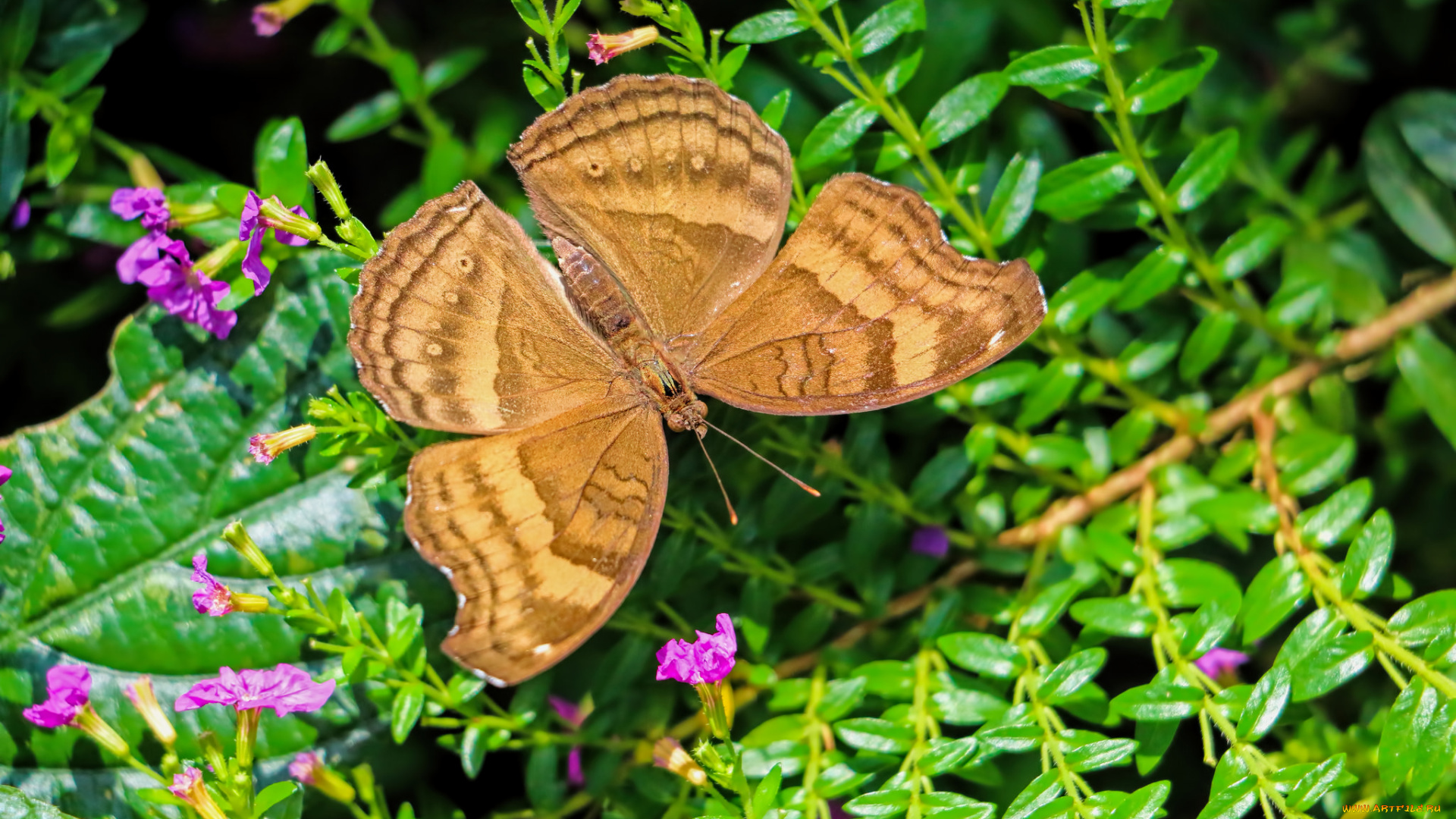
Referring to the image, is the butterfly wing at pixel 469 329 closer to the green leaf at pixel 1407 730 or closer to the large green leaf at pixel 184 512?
the large green leaf at pixel 184 512

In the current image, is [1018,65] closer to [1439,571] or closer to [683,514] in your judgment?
[683,514]

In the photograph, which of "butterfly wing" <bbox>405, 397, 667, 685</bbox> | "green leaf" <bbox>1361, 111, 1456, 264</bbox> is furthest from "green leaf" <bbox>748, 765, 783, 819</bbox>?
"green leaf" <bbox>1361, 111, 1456, 264</bbox>

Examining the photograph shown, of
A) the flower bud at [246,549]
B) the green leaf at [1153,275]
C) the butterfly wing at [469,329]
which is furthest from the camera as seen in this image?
the green leaf at [1153,275]

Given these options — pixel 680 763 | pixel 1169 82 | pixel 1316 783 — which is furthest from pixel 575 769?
pixel 1169 82

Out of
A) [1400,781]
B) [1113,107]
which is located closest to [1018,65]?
[1113,107]

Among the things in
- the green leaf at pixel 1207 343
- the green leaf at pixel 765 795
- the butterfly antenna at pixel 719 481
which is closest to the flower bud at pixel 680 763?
the green leaf at pixel 765 795

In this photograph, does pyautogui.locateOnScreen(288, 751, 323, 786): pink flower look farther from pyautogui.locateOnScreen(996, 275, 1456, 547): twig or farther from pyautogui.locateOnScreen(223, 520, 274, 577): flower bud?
pyautogui.locateOnScreen(996, 275, 1456, 547): twig
